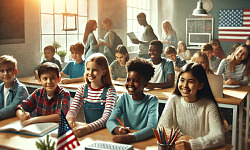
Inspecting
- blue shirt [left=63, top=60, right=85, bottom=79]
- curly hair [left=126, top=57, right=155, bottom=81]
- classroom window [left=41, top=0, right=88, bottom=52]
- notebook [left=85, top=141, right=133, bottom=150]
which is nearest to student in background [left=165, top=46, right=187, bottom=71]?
blue shirt [left=63, top=60, right=85, bottom=79]

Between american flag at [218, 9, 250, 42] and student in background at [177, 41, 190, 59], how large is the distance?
1.61ft

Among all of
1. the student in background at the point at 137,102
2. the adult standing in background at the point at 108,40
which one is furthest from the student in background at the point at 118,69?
the student in background at the point at 137,102

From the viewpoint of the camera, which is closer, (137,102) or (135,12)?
(137,102)

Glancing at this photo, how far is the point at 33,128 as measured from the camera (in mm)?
2088

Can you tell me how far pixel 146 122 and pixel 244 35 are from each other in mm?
A: 2867

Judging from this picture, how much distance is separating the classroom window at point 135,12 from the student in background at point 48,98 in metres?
2.75

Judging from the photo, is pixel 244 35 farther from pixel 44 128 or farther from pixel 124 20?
pixel 44 128

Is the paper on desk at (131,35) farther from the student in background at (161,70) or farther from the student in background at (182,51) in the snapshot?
the student in background at (161,70)

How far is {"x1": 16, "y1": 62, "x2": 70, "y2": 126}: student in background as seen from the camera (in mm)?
2432

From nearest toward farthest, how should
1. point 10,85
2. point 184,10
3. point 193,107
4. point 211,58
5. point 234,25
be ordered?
point 193,107 → point 10,85 → point 211,58 → point 234,25 → point 184,10

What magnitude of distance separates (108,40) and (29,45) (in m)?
1.34

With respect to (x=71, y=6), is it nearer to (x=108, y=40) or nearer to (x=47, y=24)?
(x=47, y=24)

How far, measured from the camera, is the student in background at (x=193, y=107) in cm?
204

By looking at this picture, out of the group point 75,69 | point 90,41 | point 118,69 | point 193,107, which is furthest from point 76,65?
point 193,107
